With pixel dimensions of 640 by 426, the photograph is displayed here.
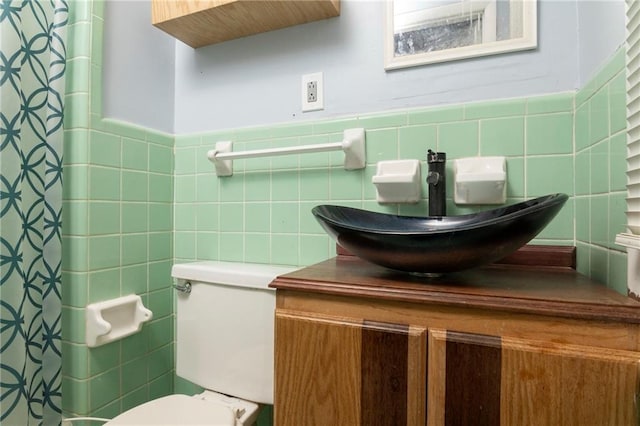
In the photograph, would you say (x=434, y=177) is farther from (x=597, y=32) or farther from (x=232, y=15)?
(x=232, y=15)

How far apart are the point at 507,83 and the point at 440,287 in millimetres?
626

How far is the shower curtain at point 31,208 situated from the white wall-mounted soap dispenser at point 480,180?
1.09 metres

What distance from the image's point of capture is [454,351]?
1.68ft

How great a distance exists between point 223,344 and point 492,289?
0.76 meters

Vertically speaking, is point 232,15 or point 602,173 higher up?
point 232,15

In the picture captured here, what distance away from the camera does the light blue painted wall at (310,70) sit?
2.69 ft

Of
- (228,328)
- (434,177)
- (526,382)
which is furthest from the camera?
(228,328)

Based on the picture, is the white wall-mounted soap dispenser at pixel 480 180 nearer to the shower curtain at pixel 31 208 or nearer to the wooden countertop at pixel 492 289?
the wooden countertop at pixel 492 289

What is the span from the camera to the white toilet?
883 mm

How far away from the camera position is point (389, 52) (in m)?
0.96

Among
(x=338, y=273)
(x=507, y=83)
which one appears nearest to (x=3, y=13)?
(x=338, y=273)

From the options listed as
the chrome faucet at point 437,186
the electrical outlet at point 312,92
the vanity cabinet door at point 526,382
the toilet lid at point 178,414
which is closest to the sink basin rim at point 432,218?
the chrome faucet at point 437,186

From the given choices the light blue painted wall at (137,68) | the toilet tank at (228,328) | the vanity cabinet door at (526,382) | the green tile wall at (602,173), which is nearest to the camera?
the vanity cabinet door at (526,382)

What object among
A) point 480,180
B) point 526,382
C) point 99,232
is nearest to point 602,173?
point 480,180
